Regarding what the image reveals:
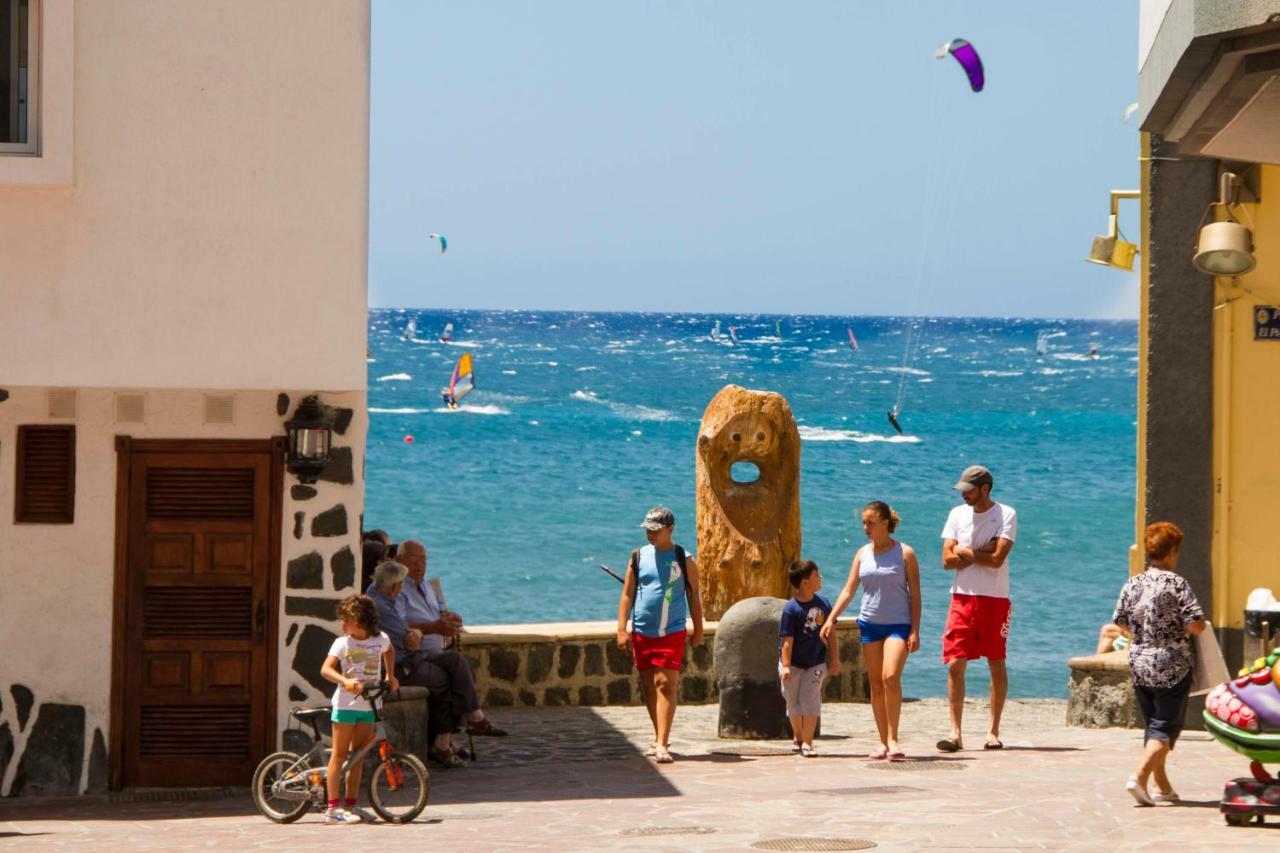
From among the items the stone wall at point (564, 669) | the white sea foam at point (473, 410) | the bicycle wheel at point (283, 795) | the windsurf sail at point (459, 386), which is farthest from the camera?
the windsurf sail at point (459, 386)

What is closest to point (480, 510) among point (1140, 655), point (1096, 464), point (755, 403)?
point (1096, 464)

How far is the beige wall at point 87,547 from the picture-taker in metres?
13.7

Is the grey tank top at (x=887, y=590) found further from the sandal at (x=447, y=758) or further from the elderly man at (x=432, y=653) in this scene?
the sandal at (x=447, y=758)

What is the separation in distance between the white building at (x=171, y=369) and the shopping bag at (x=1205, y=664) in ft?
17.6

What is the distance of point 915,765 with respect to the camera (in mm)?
14047

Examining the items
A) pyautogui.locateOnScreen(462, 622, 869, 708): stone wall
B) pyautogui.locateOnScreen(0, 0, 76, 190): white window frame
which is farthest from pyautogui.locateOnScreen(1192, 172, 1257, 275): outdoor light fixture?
pyautogui.locateOnScreen(0, 0, 76, 190): white window frame

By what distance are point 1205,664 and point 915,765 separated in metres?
2.88

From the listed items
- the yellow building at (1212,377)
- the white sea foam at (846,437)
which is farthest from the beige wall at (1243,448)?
the white sea foam at (846,437)

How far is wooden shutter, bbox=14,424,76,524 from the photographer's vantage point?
1370 centimetres

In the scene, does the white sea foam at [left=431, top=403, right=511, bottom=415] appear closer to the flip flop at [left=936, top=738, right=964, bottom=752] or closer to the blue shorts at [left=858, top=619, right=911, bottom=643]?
the flip flop at [left=936, top=738, right=964, bottom=752]

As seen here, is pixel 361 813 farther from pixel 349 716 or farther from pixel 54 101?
pixel 54 101

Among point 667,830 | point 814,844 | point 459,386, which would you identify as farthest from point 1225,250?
point 459,386

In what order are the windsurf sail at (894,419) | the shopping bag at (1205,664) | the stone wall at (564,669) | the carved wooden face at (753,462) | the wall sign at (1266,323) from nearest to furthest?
the shopping bag at (1205,664), the wall sign at (1266,323), the stone wall at (564,669), the carved wooden face at (753,462), the windsurf sail at (894,419)

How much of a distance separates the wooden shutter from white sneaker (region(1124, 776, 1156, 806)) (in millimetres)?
6821
